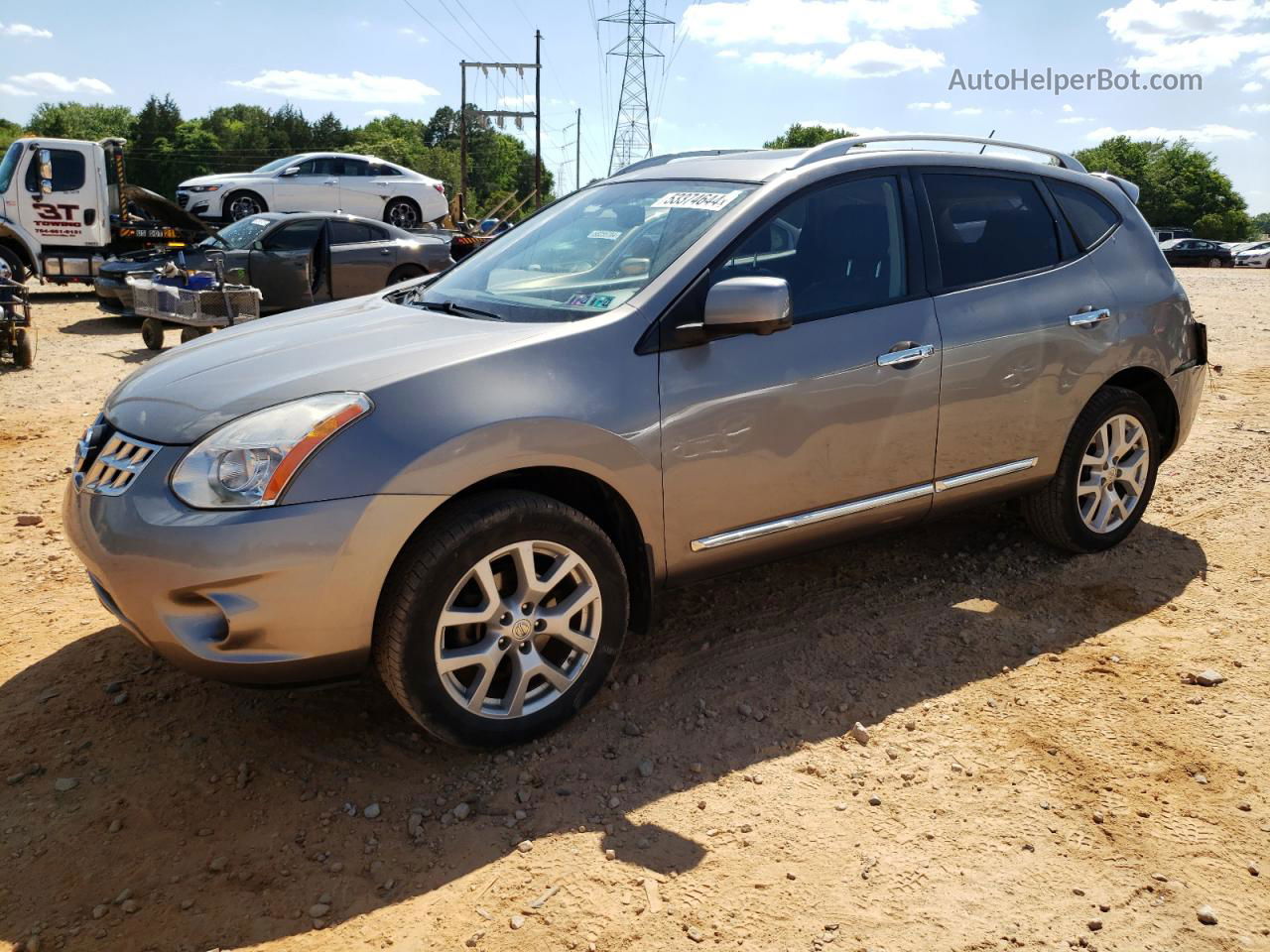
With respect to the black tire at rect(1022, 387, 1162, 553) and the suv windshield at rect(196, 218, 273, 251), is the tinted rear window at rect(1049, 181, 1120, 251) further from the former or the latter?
the suv windshield at rect(196, 218, 273, 251)

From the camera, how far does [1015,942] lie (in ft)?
A: 8.16

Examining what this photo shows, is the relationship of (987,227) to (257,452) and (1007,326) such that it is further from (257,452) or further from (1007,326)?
(257,452)

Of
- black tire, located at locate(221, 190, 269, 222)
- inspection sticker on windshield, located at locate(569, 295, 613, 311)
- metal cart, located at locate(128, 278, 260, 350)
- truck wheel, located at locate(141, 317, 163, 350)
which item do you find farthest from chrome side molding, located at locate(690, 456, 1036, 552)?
black tire, located at locate(221, 190, 269, 222)

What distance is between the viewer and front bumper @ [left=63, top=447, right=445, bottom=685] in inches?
107

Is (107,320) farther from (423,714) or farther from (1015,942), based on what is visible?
(1015,942)

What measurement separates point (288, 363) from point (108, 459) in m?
0.59

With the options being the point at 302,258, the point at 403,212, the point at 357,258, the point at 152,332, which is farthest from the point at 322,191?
the point at 152,332

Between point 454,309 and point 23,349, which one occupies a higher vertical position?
point 454,309

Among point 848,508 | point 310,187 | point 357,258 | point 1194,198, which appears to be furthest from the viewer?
point 1194,198

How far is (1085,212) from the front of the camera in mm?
4617

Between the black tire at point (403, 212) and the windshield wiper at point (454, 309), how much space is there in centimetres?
1808

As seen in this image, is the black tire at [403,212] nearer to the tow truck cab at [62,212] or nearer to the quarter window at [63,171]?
the tow truck cab at [62,212]

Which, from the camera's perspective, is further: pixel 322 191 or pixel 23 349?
pixel 322 191

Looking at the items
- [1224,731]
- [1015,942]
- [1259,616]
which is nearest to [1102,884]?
[1015,942]
